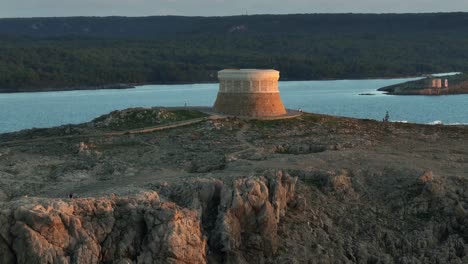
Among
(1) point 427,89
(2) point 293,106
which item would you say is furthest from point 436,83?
(2) point 293,106

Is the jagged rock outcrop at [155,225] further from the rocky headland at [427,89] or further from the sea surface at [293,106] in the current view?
the rocky headland at [427,89]

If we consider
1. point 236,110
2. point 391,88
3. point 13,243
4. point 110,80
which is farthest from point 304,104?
point 13,243

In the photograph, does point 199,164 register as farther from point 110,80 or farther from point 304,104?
point 110,80

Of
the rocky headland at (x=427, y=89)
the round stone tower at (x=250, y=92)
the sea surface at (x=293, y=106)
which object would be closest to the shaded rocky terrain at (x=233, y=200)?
the round stone tower at (x=250, y=92)

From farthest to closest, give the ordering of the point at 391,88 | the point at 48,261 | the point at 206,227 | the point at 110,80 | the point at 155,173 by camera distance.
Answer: the point at 110,80, the point at 391,88, the point at 155,173, the point at 206,227, the point at 48,261

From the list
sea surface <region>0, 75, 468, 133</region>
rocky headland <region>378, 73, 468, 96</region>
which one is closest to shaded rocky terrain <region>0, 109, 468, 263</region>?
sea surface <region>0, 75, 468, 133</region>

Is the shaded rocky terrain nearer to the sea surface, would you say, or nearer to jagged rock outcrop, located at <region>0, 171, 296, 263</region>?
jagged rock outcrop, located at <region>0, 171, 296, 263</region>
